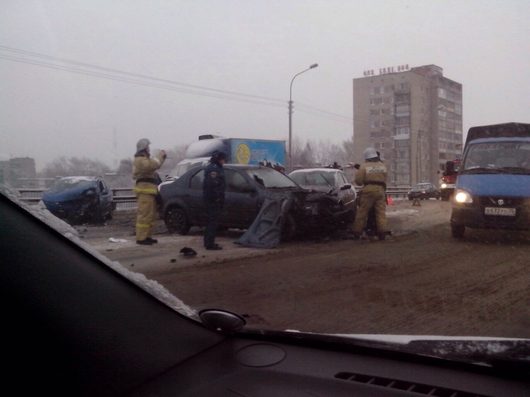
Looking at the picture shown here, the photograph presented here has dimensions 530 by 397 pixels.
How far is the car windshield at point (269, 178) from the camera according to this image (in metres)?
9.53

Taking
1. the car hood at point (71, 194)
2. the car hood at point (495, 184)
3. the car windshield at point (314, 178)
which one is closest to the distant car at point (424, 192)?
the car hood at point (495, 184)

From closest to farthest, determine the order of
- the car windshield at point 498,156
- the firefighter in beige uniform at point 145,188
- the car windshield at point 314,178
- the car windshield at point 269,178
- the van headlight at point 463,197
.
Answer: the car windshield at point 498,156 → the van headlight at point 463,197 → the firefighter in beige uniform at point 145,188 → the car windshield at point 269,178 → the car windshield at point 314,178

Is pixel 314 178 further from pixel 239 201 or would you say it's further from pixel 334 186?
pixel 239 201

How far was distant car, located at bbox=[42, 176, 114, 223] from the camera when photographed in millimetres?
3719

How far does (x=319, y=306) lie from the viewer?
4.42 meters

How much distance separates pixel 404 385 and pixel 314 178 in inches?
392

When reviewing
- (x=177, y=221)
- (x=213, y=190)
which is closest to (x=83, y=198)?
(x=213, y=190)

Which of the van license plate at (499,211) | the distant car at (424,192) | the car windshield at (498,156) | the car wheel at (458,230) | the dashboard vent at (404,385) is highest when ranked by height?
the car windshield at (498,156)

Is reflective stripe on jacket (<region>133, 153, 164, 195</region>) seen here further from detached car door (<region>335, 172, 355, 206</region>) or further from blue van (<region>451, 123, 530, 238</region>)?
blue van (<region>451, 123, 530, 238</region>)

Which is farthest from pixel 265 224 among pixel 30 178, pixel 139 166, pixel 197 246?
pixel 30 178

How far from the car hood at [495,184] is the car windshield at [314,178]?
3.47 m

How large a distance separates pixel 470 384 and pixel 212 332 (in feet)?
3.33

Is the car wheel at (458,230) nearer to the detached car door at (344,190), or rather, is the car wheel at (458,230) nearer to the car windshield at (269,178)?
the detached car door at (344,190)

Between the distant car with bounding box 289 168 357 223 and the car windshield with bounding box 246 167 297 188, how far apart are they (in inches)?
22.2
